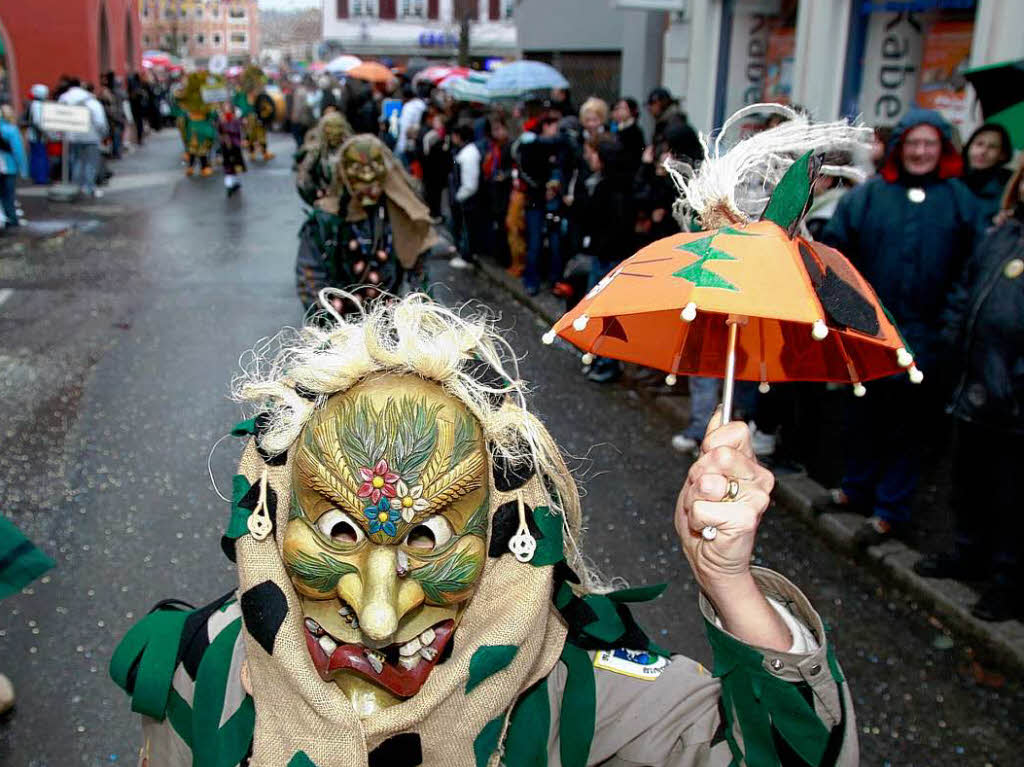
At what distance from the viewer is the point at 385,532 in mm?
1468

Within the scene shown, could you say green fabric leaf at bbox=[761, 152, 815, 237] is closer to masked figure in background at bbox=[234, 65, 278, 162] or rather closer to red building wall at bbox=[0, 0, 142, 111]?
masked figure in background at bbox=[234, 65, 278, 162]

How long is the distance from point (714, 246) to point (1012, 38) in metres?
6.95

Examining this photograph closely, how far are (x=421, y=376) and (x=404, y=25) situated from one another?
2252 inches

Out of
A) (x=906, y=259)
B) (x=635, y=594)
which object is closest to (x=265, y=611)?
(x=635, y=594)

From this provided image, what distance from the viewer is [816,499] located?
4.90 metres

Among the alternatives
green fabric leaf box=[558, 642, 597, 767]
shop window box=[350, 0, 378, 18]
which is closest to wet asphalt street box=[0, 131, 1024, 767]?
green fabric leaf box=[558, 642, 597, 767]

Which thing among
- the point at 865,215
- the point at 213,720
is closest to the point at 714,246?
the point at 213,720

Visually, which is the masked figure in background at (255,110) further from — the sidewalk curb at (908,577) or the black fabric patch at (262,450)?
the black fabric patch at (262,450)

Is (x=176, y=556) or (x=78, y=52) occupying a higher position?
(x=78, y=52)

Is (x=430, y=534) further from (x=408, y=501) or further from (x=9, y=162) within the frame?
(x=9, y=162)

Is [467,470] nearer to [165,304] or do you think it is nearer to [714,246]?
[714,246]

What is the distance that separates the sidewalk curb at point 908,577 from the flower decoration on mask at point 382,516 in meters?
3.04

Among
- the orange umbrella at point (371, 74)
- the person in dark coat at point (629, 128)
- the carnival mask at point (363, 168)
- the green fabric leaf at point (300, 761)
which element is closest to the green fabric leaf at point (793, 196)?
the green fabric leaf at point (300, 761)

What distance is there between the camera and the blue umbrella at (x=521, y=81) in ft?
37.9
